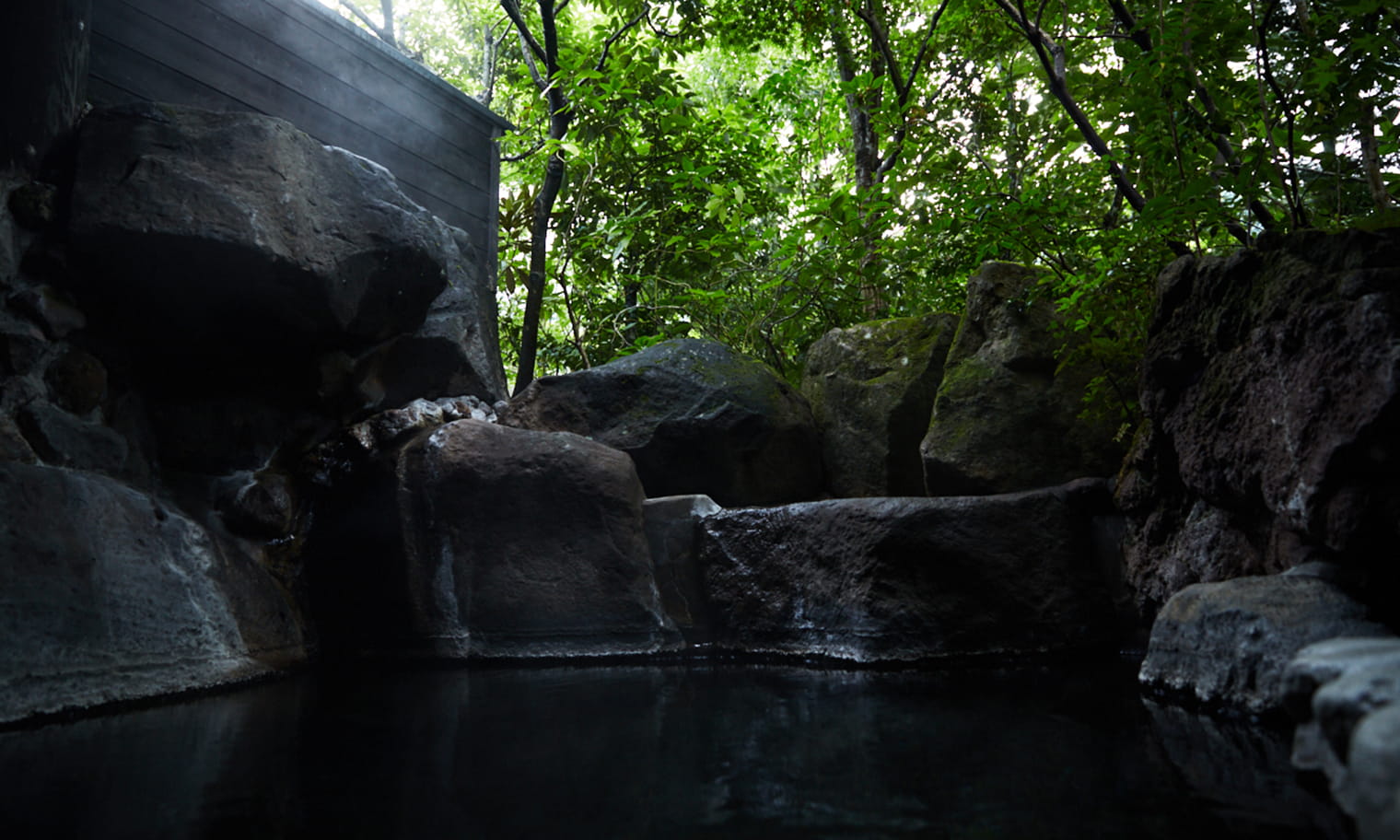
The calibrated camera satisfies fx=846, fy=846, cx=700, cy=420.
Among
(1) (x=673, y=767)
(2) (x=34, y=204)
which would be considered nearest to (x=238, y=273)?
(2) (x=34, y=204)

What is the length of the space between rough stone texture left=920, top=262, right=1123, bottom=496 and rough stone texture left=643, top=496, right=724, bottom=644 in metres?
1.30

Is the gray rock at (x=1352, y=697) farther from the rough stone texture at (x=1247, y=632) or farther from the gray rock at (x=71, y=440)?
the gray rock at (x=71, y=440)

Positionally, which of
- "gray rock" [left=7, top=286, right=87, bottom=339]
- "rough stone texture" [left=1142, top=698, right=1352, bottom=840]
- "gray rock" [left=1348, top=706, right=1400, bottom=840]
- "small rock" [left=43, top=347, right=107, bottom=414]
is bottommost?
"rough stone texture" [left=1142, top=698, right=1352, bottom=840]

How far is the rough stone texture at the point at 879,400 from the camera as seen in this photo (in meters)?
5.07

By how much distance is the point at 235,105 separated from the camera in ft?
16.2

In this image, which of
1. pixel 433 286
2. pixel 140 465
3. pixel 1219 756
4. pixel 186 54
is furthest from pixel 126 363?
pixel 1219 756

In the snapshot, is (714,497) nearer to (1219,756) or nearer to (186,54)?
(1219,756)

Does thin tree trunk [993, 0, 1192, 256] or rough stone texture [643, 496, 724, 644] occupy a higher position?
thin tree trunk [993, 0, 1192, 256]

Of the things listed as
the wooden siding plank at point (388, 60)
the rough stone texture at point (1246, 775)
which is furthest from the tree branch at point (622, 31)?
the rough stone texture at point (1246, 775)

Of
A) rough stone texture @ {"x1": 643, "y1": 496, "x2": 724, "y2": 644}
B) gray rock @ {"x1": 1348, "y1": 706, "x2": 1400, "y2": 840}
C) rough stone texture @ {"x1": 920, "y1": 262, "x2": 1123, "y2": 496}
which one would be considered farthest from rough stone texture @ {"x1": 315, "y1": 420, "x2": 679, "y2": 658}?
gray rock @ {"x1": 1348, "y1": 706, "x2": 1400, "y2": 840}

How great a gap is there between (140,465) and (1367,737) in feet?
15.2

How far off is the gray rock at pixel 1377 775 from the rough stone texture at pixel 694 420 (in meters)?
3.95

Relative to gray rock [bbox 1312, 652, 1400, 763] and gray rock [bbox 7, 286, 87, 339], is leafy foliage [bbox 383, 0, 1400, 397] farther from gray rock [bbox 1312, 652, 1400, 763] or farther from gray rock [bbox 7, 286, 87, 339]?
gray rock [bbox 7, 286, 87, 339]

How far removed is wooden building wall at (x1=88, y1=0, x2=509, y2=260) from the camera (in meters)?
4.45
